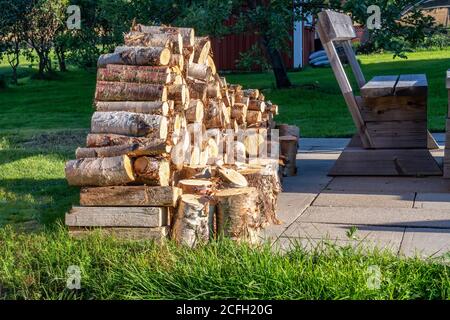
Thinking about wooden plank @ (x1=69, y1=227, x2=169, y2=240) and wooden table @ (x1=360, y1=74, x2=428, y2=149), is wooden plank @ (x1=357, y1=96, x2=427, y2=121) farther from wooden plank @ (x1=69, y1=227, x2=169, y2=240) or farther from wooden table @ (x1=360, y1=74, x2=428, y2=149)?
wooden plank @ (x1=69, y1=227, x2=169, y2=240)

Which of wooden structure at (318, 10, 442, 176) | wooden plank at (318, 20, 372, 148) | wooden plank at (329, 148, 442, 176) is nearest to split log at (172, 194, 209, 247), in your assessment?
wooden plank at (318, 20, 372, 148)

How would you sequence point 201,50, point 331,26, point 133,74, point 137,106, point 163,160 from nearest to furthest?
point 163,160
point 137,106
point 133,74
point 201,50
point 331,26

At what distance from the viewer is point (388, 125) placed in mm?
8391

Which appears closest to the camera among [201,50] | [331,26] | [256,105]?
[201,50]

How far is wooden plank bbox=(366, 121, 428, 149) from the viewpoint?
8344 millimetres

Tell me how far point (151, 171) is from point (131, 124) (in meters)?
0.47

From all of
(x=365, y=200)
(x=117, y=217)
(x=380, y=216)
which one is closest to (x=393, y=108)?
(x=365, y=200)

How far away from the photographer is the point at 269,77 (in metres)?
21.7

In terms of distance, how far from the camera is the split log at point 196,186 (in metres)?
5.94

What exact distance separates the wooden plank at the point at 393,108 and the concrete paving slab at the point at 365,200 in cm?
109

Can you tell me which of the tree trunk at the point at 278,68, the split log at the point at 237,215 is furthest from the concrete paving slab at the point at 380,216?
the tree trunk at the point at 278,68

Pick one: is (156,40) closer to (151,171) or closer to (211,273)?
(151,171)

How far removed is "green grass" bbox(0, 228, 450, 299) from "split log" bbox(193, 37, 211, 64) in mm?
2492

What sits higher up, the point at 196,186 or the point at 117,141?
the point at 117,141
